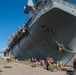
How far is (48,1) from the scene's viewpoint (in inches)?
579

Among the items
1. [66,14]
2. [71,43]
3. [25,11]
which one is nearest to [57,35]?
[71,43]

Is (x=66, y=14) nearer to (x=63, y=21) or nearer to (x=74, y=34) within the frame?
(x=63, y=21)

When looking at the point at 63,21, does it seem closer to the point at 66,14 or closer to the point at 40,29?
the point at 66,14

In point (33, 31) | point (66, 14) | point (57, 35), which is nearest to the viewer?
point (66, 14)

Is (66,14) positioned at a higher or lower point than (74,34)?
higher

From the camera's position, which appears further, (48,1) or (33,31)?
(33,31)

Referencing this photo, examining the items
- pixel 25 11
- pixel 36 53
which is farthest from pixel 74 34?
pixel 25 11

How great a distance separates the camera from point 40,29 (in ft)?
54.4

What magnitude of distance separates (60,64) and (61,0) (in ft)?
19.5

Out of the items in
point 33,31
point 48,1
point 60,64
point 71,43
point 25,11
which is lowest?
point 60,64

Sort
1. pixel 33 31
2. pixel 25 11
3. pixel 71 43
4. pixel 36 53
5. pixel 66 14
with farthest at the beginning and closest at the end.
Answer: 1. pixel 25 11
2. pixel 36 53
3. pixel 33 31
4. pixel 71 43
5. pixel 66 14

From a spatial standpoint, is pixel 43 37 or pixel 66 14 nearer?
pixel 66 14

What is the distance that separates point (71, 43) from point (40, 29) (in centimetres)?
365

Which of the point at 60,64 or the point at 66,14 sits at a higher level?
the point at 66,14
